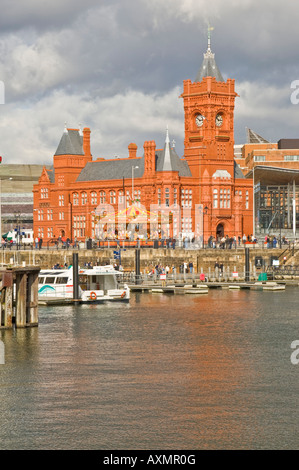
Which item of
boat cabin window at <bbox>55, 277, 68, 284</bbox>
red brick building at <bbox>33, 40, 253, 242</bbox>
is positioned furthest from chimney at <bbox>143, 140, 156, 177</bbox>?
boat cabin window at <bbox>55, 277, 68, 284</bbox>

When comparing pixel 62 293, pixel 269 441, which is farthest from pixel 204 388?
pixel 62 293

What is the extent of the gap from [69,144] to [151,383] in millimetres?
113083

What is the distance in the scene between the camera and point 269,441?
32375 mm

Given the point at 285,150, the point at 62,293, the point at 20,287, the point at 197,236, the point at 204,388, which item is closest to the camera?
the point at 204,388

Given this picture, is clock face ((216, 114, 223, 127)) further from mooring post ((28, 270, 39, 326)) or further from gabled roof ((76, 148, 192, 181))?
mooring post ((28, 270, 39, 326))

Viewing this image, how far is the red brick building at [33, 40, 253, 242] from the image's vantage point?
136m

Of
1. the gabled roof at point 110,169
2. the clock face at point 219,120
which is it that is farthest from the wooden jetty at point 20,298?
the clock face at point 219,120

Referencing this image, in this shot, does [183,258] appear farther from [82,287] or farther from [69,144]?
[69,144]

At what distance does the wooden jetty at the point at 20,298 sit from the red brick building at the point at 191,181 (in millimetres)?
73602

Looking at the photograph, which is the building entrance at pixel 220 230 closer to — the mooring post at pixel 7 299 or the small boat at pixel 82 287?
the small boat at pixel 82 287

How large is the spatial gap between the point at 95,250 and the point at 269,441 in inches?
3220

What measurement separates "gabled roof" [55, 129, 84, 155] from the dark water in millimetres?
85168

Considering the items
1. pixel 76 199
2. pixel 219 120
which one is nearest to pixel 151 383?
pixel 219 120
